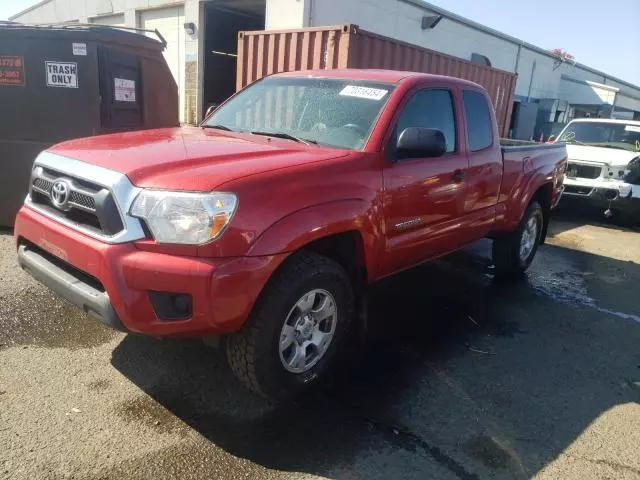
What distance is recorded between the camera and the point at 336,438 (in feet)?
9.00

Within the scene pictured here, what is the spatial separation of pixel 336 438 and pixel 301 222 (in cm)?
115

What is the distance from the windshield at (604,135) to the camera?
9906 mm

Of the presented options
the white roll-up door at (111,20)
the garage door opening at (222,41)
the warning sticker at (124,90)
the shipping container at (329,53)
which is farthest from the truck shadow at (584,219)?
the white roll-up door at (111,20)

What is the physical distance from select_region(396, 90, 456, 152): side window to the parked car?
6.24 metres

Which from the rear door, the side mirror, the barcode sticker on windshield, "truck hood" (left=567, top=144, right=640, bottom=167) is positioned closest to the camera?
the side mirror

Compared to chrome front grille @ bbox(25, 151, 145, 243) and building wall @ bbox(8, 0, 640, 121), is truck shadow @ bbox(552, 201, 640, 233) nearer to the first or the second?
building wall @ bbox(8, 0, 640, 121)

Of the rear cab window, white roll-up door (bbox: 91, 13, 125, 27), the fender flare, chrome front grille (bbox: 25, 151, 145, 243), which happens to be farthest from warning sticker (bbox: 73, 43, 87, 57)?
white roll-up door (bbox: 91, 13, 125, 27)

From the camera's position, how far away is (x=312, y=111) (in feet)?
12.0

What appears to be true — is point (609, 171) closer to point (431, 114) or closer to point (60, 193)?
point (431, 114)

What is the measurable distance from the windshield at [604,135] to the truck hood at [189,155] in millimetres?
8819

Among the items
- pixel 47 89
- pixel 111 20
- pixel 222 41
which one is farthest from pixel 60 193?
pixel 111 20

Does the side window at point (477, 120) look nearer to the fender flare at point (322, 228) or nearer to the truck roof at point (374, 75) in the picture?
the truck roof at point (374, 75)

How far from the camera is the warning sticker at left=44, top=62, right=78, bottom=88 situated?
18.3 ft

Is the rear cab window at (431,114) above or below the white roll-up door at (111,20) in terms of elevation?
below
